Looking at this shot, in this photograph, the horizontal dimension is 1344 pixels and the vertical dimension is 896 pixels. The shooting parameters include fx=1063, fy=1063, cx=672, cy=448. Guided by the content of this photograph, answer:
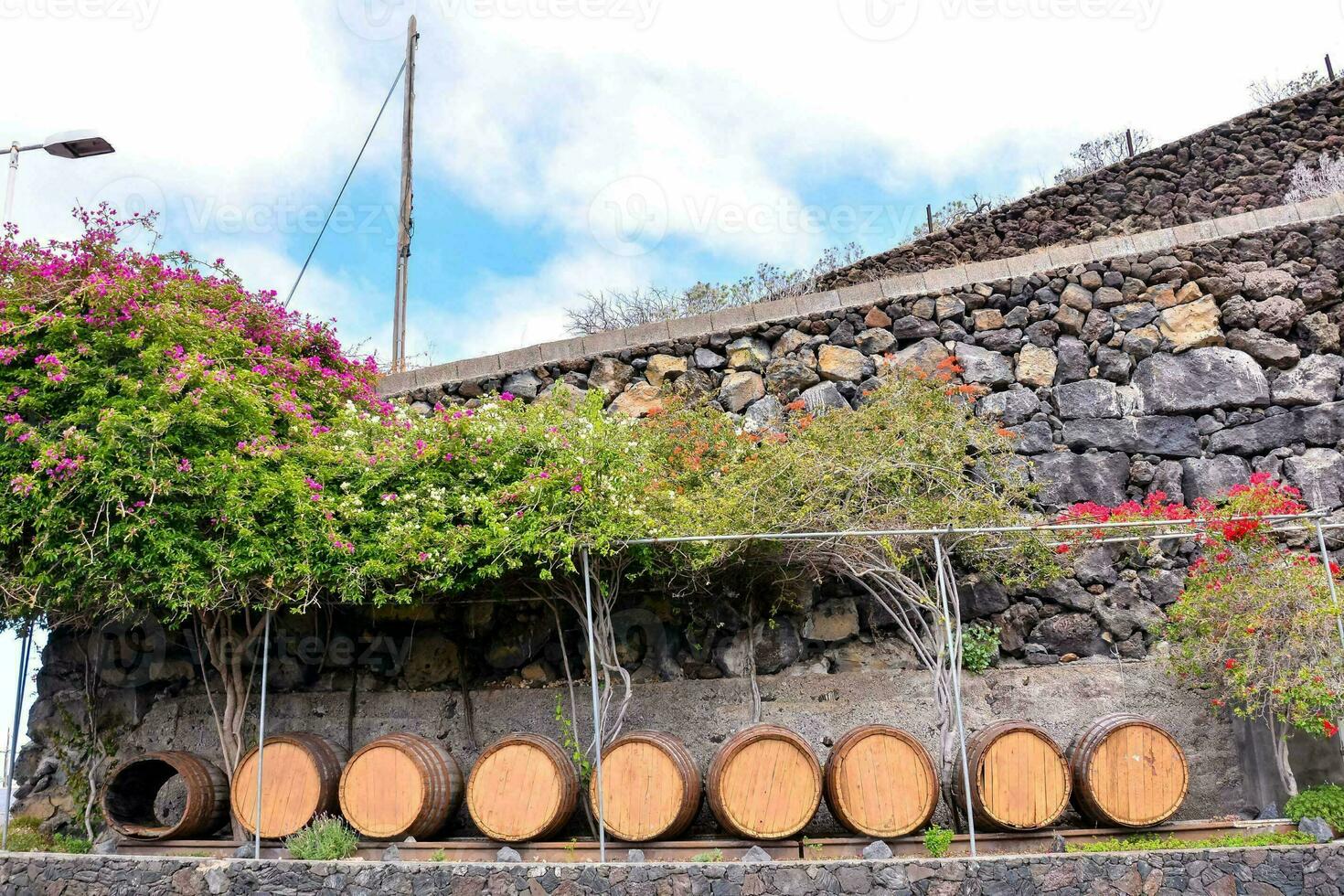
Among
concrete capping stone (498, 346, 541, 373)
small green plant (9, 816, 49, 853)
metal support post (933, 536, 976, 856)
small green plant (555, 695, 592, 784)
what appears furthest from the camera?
concrete capping stone (498, 346, 541, 373)

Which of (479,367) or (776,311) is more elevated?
(776,311)

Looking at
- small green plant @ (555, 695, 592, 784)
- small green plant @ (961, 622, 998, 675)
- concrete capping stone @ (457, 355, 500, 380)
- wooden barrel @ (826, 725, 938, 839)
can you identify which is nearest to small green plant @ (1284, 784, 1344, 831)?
small green plant @ (961, 622, 998, 675)

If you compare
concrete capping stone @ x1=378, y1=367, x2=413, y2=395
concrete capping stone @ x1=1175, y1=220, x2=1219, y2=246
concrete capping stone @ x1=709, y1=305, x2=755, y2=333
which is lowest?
concrete capping stone @ x1=378, y1=367, x2=413, y2=395

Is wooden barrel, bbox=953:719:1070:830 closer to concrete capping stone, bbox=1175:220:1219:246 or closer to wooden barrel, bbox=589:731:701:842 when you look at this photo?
wooden barrel, bbox=589:731:701:842

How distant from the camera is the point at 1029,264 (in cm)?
845

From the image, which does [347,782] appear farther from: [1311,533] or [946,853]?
[1311,533]

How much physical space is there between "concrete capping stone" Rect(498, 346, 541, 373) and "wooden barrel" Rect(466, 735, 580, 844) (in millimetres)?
3641

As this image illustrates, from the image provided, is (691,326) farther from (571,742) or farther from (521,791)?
(521,791)

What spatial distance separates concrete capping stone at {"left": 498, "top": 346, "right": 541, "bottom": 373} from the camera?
8.91 metres

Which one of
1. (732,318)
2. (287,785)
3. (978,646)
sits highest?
(732,318)

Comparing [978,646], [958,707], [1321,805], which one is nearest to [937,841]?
[958,707]

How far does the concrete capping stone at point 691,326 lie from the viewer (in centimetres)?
869

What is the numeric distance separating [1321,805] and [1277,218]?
185 inches

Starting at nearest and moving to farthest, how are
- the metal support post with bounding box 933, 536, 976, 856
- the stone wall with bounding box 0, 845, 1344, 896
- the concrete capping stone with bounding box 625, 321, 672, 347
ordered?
the stone wall with bounding box 0, 845, 1344, 896
the metal support post with bounding box 933, 536, 976, 856
the concrete capping stone with bounding box 625, 321, 672, 347
